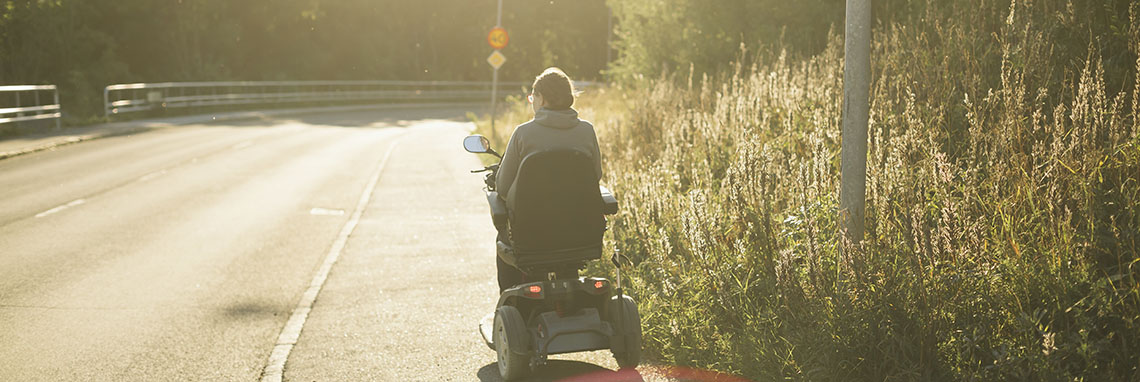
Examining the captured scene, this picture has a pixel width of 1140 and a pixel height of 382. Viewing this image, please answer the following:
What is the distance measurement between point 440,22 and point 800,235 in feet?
229

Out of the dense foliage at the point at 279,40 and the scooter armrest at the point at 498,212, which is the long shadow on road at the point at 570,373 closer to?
the scooter armrest at the point at 498,212

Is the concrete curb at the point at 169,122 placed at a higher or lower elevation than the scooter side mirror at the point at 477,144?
lower

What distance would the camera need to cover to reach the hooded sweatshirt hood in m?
5.60

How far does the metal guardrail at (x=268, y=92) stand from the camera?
3659 cm

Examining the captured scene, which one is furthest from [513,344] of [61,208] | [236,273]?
[61,208]

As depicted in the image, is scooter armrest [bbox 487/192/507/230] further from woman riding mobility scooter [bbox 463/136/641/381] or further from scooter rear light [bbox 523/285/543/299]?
scooter rear light [bbox 523/285/543/299]

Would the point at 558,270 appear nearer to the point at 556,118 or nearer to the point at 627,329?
the point at 627,329

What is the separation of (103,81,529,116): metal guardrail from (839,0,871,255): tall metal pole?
1244 inches

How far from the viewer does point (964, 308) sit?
483 cm

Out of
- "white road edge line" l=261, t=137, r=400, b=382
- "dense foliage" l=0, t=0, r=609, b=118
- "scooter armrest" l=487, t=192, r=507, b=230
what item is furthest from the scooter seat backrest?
"dense foliage" l=0, t=0, r=609, b=118

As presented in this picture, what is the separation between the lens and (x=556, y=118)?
5.62 m

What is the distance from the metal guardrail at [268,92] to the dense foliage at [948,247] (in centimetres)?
3044

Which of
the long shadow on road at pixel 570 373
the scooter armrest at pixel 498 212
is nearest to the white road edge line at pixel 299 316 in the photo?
the long shadow on road at pixel 570 373

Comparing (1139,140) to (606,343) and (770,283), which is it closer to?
(770,283)
